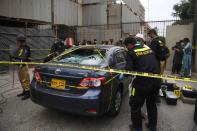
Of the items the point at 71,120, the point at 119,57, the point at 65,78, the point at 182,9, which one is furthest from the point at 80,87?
the point at 182,9

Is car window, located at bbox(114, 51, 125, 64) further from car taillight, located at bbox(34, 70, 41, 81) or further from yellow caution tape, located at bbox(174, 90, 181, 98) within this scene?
yellow caution tape, located at bbox(174, 90, 181, 98)

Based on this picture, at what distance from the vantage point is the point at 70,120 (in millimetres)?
3863

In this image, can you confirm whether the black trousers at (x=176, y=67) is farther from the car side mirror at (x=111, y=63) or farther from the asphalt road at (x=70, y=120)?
the car side mirror at (x=111, y=63)

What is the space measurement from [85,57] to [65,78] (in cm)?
85

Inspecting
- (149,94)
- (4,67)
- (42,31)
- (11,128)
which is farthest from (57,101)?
(42,31)

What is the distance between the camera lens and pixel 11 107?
4520 millimetres

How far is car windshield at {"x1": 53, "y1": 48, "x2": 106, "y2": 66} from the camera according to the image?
384cm

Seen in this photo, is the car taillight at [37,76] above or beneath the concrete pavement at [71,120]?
above

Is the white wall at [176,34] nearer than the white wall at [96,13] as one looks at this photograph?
Yes

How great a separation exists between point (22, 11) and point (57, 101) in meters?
10.5

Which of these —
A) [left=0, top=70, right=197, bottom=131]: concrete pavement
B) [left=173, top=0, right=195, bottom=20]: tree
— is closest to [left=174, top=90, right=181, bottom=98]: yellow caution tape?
[left=0, top=70, right=197, bottom=131]: concrete pavement

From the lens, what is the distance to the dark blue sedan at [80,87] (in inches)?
128

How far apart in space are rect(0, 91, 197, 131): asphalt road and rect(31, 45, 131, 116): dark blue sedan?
1.08ft

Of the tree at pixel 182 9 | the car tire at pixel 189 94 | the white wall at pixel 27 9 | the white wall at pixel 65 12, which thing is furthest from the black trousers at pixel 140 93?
the tree at pixel 182 9
